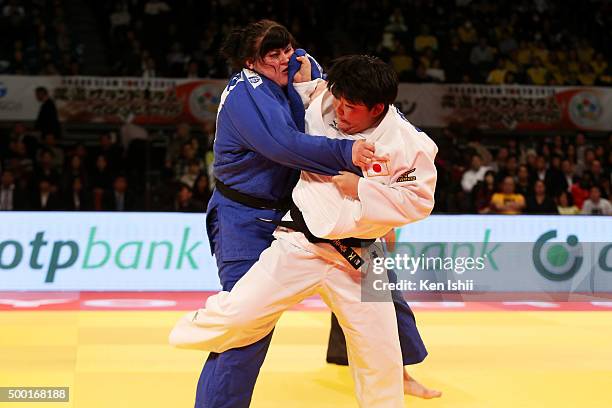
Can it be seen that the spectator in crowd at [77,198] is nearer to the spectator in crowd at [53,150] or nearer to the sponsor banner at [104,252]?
the spectator in crowd at [53,150]

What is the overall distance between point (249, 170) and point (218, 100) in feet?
30.1

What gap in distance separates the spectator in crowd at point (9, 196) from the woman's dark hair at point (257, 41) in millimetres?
7079

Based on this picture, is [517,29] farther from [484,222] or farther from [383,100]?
[383,100]

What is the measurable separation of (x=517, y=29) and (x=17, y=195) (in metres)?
10.1

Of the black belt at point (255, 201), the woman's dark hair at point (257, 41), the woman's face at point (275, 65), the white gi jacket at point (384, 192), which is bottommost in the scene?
the black belt at point (255, 201)

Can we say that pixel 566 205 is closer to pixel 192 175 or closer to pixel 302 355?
pixel 192 175

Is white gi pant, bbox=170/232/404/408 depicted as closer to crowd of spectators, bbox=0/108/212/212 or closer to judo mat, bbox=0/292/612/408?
judo mat, bbox=0/292/612/408

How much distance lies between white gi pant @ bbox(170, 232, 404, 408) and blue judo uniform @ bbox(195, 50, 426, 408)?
17 centimetres

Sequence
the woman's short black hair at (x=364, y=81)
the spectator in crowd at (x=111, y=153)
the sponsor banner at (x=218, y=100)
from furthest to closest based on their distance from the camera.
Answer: the sponsor banner at (x=218, y=100)
the spectator in crowd at (x=111, y=153)
the woman's short black hair at (x=364, y=81)

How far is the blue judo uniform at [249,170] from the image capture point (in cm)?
337

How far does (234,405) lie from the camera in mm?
3516

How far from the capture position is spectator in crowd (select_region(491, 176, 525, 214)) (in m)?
10.3

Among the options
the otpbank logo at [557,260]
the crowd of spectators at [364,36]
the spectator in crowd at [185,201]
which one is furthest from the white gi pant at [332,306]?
the crowd of spectators at [364,36]

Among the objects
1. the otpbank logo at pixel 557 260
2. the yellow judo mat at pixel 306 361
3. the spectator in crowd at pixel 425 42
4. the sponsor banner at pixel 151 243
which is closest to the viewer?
the yellow judo mat at pixel 306 361
